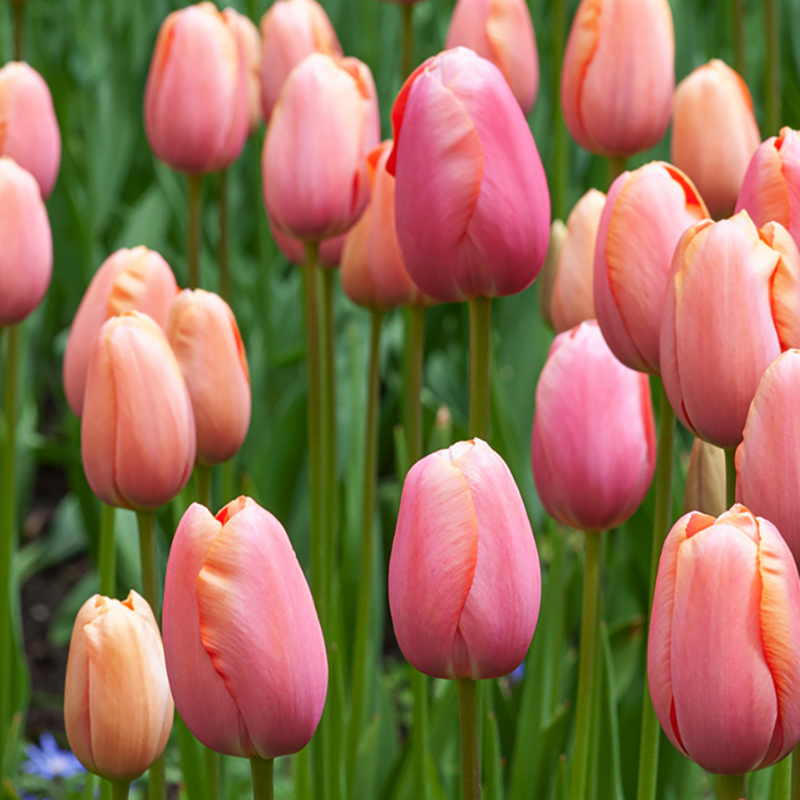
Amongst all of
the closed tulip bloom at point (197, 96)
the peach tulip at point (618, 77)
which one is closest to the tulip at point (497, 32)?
the peach tulip at point (618, 77)

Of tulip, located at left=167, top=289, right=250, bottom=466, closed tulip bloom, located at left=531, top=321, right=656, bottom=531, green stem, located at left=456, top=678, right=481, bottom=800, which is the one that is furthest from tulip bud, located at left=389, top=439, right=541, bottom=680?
tulip, located at left=167, top=289, right=250, bottom=466

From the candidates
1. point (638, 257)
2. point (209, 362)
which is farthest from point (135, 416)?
point (638, 257)

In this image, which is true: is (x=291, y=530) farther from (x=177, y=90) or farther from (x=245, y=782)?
(x=177, y=90)

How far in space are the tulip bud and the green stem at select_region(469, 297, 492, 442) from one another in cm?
22

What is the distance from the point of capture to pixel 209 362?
98cm

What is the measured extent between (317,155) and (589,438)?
16.0 inches

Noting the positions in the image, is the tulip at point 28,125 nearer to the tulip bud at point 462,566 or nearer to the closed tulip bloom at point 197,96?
the closed tulip bloom at point 197,96

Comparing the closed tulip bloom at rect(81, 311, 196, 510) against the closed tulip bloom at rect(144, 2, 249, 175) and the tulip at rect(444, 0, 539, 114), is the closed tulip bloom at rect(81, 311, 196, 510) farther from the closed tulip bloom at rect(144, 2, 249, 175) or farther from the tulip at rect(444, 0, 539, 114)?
the tulip at rect(444, 0, 539, 114)

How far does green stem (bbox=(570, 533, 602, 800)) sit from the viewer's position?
2.97ft

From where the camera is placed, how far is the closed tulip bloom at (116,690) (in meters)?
0.73

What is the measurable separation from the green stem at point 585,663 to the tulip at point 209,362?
0.99 ft

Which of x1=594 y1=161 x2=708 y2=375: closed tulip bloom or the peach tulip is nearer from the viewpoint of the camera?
x1=594 y1=161 x2=708 y2=375: closed tulip bloom

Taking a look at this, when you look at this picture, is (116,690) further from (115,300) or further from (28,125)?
(28,125)

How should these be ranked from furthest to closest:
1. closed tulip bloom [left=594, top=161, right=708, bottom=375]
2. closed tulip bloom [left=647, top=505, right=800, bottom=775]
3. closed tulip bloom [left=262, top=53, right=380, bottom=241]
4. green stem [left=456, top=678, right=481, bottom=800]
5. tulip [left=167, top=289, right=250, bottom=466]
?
closed tulip bloom [left=262, top=53, right=380, bottom=241], tulip [left=167, top=289, right=250, bottom=466], closed tulip bloom [left=594, top=161, right=708, bottom=375], green stem [left=456, top=678, right=481, bottom=800], closed tulip bloom [left=647, top=505, right=800, bottom=775]
